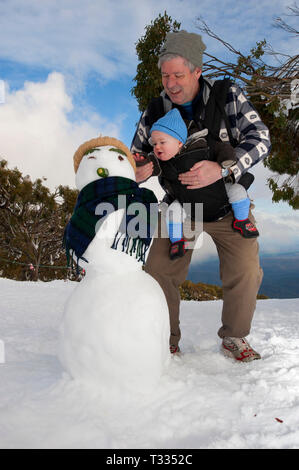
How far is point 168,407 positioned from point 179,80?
178 centimetres

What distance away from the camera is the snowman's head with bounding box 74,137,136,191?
1.77 meters

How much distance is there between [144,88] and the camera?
5039 mm

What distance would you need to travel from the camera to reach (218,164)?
2.14 m

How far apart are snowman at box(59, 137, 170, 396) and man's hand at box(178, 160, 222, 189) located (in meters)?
0.39

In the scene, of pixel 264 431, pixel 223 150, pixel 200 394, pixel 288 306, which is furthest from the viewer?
pixel 288 306

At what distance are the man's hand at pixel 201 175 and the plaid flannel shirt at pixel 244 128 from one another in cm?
17

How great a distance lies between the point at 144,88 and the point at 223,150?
3285mm

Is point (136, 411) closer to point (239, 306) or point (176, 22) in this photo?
point (239, 306)

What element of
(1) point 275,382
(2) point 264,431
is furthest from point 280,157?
(2) point 264,431

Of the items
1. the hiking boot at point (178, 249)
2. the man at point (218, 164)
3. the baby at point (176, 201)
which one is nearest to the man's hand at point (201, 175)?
the man at point (218, 164)

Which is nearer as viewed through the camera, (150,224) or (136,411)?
(136,411)

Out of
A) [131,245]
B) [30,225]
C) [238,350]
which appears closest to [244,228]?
[238,350]

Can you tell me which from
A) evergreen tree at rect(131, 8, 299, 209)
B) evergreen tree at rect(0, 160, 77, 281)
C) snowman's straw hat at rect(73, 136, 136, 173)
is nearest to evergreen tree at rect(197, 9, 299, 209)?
evergreen tree at rect(131, 8, 299, 209)

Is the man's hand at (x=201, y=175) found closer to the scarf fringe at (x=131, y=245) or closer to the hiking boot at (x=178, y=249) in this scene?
the hiking boot at (x=178, y=249)
